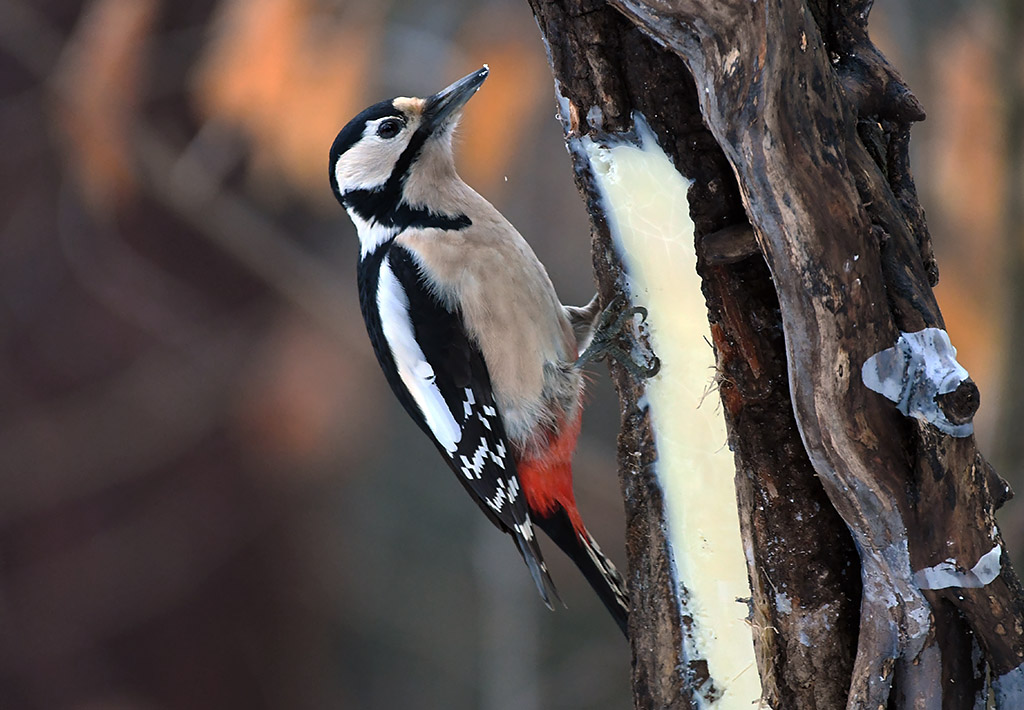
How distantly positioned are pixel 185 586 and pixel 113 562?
29cm

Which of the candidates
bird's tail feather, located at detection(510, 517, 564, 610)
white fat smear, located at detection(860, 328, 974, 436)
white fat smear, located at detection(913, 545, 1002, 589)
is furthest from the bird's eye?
white fat smear, located at detection(913, 545, 1002, 589)

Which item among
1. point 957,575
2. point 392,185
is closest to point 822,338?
point 957,575

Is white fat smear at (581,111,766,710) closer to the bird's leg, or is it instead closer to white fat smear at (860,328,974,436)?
the bird's leg

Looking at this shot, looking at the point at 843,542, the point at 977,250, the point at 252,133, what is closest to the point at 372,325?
the point at 252,133

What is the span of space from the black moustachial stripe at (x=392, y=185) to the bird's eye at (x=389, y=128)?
0.02m

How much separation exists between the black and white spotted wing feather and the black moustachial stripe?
64 mm

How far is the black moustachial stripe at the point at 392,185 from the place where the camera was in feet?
6.15

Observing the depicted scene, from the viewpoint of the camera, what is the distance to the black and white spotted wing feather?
6.01 feet

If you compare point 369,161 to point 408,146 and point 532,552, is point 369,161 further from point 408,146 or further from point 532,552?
point 532,552

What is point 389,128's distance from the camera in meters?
1.91

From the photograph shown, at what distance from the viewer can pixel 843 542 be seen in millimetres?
1275

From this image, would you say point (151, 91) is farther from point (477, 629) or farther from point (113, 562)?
point (477, 629)

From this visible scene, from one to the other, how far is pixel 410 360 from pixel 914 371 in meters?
1.04

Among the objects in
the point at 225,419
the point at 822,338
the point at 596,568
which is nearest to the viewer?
the point at 822,338
